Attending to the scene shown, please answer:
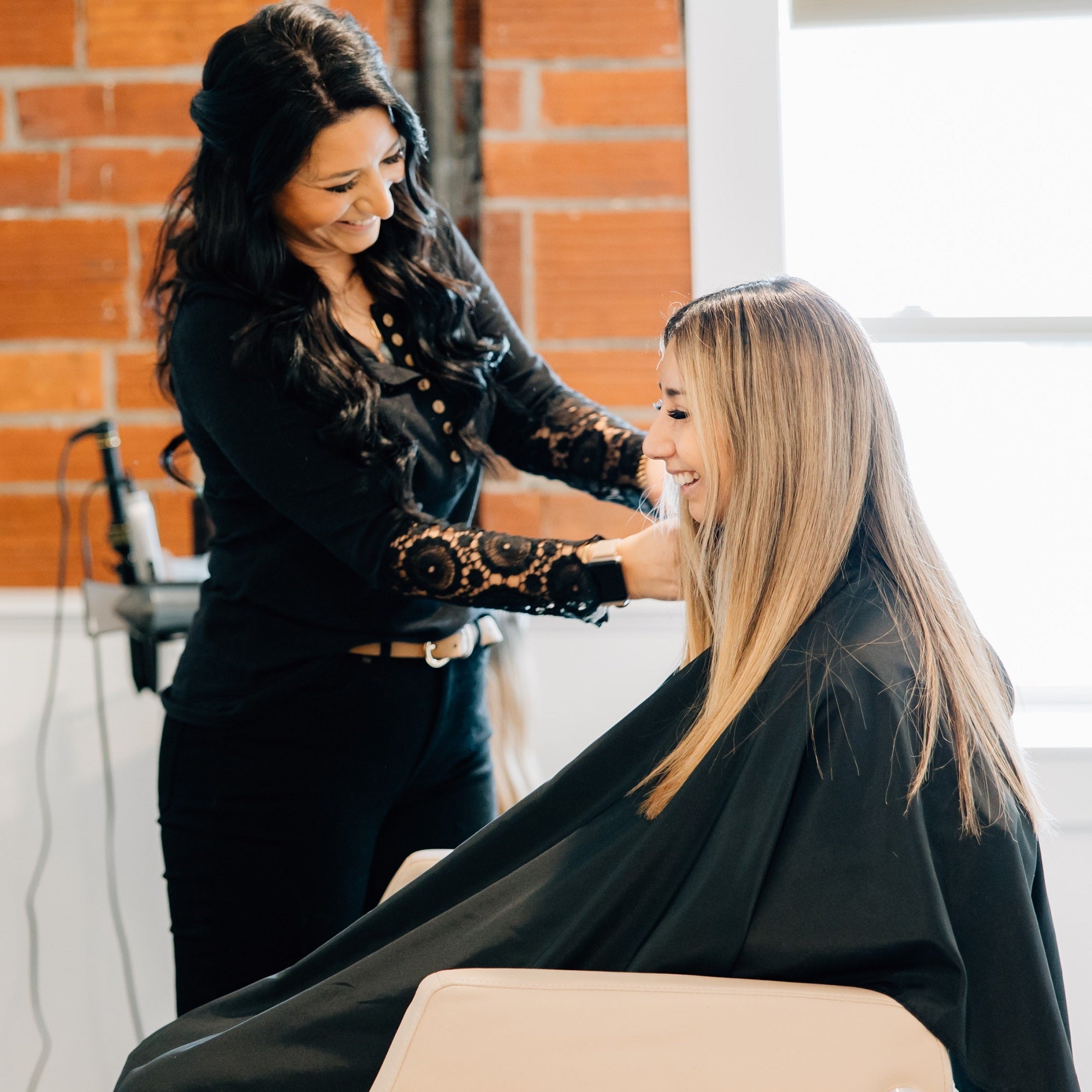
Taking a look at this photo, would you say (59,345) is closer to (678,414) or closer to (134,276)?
(134,276)

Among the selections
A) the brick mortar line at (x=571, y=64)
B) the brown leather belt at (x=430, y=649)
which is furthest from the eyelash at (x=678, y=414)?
the brick mortar line at (x=571, y=64)

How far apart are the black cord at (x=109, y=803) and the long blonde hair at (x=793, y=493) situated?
1.21 metres

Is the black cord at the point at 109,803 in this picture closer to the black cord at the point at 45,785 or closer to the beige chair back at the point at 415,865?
the black cord at the point at 45,785

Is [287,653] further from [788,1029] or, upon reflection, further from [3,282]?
[3,282]

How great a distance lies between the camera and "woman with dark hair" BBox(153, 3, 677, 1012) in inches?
50.9

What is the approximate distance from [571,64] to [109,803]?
59.3 inches

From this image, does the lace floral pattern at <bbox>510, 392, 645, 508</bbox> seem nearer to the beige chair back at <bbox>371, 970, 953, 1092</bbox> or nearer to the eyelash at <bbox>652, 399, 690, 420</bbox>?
the eyelash at <bbox>652, 399, 690, 420</bbox>

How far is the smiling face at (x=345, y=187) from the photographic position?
1.28 metres

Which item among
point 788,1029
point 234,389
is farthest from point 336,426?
point 788,1029

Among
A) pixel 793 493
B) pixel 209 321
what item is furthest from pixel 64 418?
pixel 793 493

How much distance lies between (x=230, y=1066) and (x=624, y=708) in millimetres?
987

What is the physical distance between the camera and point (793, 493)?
1166 mm

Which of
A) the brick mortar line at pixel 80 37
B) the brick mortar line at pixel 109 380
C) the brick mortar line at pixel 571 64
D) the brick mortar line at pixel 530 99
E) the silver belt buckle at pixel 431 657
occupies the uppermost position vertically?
the brick mortar line at pixel 80 37

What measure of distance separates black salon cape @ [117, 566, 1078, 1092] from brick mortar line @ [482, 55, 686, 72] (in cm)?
112
